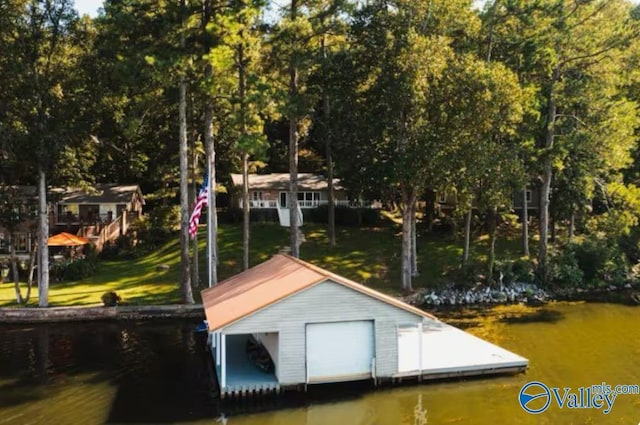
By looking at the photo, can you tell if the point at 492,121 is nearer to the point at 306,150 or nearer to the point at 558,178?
the point at 558,178

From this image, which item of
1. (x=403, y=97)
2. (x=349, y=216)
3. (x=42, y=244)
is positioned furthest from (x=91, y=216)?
(x=403, y=97)

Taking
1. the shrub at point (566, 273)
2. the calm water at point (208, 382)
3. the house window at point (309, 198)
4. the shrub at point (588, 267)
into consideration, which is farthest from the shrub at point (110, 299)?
the shrub at point (588, 267)

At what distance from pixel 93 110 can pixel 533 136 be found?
2445 centimetres

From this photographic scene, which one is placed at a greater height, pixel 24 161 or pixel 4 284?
pixel 24 161

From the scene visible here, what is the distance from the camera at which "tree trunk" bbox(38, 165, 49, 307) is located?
26000mm

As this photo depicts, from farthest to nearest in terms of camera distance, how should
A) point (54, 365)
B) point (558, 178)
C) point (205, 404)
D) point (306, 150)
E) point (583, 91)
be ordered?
point (306, 150) < point (558, 178) < point (583, 91) < point (54, 365) < point (205, 404)

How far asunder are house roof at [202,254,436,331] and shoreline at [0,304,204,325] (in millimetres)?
5231

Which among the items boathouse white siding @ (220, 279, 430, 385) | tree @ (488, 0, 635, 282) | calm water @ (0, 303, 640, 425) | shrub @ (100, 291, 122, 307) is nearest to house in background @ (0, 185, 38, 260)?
shrub @ (100, 291, 122, 307)

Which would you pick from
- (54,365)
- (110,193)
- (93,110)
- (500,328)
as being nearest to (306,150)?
(110,193)

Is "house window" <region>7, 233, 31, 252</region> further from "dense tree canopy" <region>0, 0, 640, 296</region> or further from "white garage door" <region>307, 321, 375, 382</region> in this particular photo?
"white garage door" <region>307, 321, 375, 382</region>

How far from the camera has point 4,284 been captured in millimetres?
31438

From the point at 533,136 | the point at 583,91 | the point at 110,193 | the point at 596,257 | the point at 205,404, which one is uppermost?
the point at 583,91

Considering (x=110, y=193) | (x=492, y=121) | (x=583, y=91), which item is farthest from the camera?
(x=110, y=193)

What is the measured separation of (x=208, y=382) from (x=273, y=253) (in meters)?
19.1
